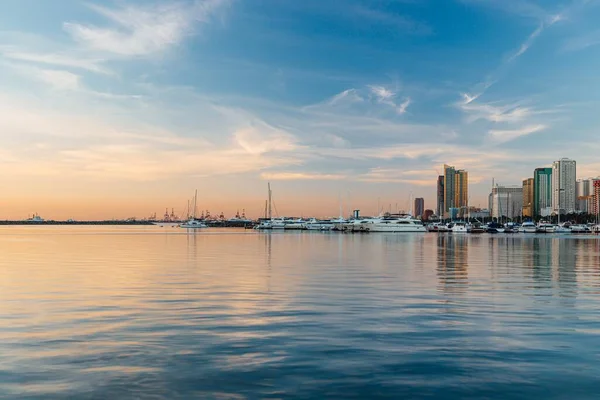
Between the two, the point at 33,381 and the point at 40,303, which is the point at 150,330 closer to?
the point at 33,381

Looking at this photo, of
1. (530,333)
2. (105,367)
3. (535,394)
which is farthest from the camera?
(530,333)

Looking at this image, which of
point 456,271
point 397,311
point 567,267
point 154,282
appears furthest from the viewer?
point 567,267

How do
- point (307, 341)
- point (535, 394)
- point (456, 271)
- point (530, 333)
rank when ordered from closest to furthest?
point (535, 394)
point (307, 341)
point (530, 333)
point (456, 271)

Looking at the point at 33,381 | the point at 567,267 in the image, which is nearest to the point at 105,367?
the point at 33,381

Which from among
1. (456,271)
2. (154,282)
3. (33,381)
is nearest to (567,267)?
(456,271)

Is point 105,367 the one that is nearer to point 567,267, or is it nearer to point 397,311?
point 397,311

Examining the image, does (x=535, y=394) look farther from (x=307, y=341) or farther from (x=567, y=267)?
(x=567, y=267)

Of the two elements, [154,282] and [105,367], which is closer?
[105,367]

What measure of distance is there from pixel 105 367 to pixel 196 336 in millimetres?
4733

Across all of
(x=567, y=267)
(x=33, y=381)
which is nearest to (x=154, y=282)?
(x=33, y=381)

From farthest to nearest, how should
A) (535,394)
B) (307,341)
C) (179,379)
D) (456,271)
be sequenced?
(456,271) < (307,341) < (179,379) < (535,394)

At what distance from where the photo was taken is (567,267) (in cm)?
5338

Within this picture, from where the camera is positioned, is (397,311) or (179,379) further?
(397,311)

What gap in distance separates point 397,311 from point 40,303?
17891 millimetres
